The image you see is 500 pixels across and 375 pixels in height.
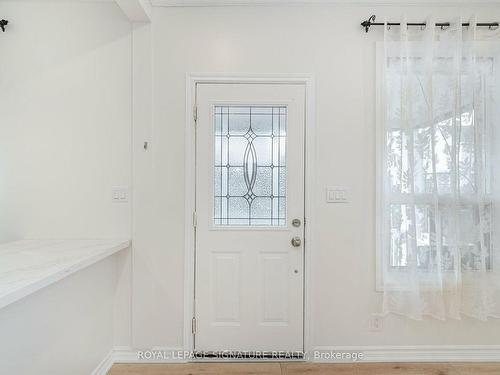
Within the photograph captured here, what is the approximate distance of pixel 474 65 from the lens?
2328mm

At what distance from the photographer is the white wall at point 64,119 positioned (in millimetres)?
2396

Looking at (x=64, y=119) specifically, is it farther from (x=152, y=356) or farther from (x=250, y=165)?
(x=152, y=356)

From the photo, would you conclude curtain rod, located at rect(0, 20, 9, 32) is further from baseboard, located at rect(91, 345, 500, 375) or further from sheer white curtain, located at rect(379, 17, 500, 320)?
sheer white curtain, located at rect(379, 17, 500, 320)

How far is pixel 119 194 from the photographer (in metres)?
2.42

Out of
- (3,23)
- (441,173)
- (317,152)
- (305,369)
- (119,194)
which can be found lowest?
(305,369)

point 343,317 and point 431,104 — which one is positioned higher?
point 431,104

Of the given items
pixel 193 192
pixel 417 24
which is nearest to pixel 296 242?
pixel 193 192

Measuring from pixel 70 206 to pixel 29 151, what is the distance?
511mm

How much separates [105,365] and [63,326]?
0.71 m

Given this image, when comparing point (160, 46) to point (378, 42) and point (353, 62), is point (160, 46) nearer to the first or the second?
point (353, 62)

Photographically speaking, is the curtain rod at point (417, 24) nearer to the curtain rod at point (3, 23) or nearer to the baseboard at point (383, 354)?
the baseboard at point (383, 354)

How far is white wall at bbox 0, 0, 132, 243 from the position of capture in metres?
2.40

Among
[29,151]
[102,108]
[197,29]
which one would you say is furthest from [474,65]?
[29,151]

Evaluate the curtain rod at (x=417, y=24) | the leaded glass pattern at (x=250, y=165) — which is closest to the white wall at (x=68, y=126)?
the leaded glass pattern at (x=250, y=165)
